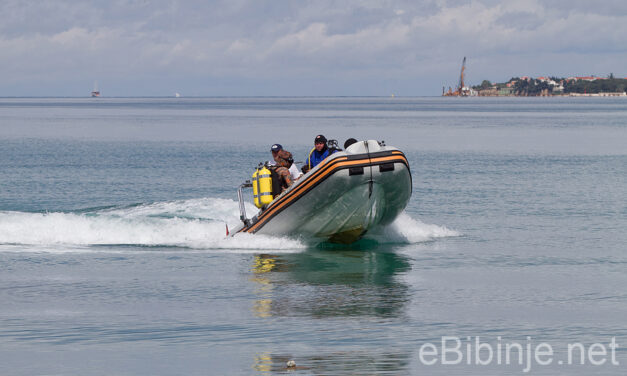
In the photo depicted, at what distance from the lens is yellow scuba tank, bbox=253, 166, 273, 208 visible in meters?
15.5

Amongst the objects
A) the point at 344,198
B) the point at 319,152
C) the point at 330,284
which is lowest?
the point at 330,284

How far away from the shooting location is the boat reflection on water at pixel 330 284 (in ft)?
37.2

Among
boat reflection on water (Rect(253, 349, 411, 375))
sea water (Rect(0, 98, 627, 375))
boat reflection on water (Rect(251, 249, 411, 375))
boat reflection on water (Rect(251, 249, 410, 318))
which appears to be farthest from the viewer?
boat reflection on water (Rect(251, 249, 410, 318))

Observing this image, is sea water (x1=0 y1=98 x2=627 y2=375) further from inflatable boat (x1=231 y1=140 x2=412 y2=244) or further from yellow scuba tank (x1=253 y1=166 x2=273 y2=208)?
yellow scuba tank (x1=253 y1=166 x2=273 y2=208)

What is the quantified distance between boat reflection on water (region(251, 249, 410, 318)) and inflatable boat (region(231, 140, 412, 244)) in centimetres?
52

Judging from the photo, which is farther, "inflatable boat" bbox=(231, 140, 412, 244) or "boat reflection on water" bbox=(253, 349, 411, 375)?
"inflatable boat" bbox=(231, 140, 412, 244)

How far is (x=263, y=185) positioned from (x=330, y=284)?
10.2 ft

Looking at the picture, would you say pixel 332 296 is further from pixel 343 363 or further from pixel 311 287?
pixel 343 363

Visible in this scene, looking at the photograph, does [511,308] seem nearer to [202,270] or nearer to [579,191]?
[202,270]

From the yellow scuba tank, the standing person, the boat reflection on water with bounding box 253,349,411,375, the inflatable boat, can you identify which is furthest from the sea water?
the standing person

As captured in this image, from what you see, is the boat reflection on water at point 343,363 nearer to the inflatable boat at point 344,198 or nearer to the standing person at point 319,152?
the inflatable boat at point 344,198

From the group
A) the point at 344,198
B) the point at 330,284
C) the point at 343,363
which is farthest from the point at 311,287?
the point at 343,363

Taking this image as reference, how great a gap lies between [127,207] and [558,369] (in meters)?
15.5

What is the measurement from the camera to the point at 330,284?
43.2ft
